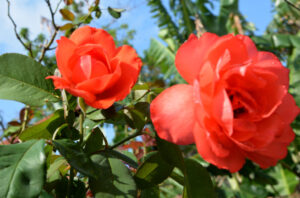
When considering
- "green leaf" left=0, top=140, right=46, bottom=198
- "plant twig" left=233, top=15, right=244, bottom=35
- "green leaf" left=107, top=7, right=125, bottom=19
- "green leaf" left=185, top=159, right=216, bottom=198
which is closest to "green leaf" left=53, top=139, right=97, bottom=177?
"green leaf" left=0, top=140, right=46, bottom=198

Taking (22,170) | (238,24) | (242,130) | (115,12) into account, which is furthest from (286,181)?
(22,170)

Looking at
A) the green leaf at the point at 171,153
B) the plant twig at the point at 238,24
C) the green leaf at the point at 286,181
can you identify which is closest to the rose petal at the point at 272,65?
the green leaf at the point at 171,153

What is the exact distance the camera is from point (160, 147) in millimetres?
328

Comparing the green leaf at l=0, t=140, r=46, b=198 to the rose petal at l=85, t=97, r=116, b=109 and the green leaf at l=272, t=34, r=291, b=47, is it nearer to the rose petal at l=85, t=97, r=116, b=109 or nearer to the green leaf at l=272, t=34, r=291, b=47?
the rose petal at l=85, t=97, r=116, b=109

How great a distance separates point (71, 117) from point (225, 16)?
16.1 ft

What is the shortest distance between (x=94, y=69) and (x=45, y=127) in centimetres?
13

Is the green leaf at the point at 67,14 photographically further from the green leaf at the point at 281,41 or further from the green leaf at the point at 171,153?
the green leaf at the point at 281,41

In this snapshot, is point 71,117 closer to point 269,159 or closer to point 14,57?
point 14,57

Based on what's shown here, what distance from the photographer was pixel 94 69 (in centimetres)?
32

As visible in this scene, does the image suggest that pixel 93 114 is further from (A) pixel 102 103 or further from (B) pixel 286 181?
(B) pixel 286 181

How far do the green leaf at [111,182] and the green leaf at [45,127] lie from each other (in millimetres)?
88

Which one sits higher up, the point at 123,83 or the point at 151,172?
the point at 123,83

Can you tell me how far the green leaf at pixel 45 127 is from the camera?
0.38 meters

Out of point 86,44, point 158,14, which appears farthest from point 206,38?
point 158,14
